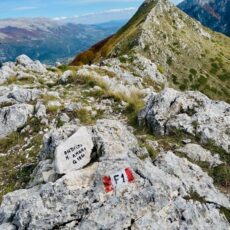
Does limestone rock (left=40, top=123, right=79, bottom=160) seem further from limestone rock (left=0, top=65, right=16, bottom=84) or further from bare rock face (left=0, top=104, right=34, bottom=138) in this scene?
limestone rock (left=0, top=65, right=16, bottom=84)

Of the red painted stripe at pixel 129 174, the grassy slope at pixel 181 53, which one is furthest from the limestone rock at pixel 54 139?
the grassy slope at pixel 181 53

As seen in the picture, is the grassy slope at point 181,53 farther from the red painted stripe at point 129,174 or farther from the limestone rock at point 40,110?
the red painted stripe at point 129,174

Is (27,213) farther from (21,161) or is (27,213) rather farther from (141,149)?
(21,161)

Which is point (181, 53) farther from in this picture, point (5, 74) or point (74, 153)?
point (74, 153)

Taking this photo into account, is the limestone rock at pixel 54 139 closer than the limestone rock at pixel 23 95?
Yes

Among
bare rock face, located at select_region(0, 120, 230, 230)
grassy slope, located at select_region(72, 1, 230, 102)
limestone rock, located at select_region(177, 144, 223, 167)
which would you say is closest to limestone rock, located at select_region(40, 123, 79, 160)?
bare rock face, located at select_region(0, 120, 230, 230)
